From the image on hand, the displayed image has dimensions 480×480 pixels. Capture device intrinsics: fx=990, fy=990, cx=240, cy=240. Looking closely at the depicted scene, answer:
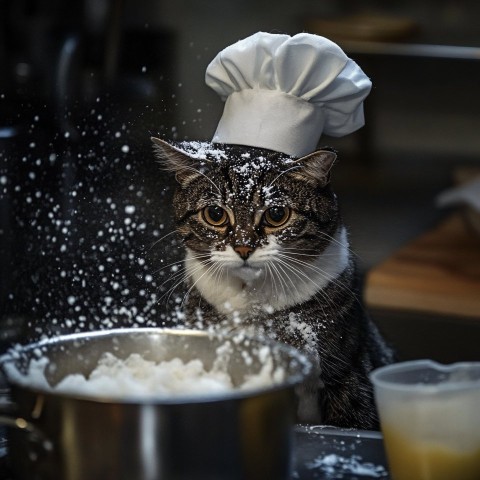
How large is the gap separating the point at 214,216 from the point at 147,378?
0.25 m

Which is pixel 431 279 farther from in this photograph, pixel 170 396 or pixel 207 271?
pixel 170 396

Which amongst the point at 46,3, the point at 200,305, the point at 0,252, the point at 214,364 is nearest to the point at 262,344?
the point at 214,364

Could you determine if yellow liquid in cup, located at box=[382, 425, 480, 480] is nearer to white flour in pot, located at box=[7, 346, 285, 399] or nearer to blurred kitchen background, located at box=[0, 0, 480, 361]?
white flour in pot, located at box=[7, 346, 285, 399]

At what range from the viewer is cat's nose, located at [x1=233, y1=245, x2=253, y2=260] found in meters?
0.85

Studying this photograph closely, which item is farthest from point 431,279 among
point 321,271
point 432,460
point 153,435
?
point 153,435

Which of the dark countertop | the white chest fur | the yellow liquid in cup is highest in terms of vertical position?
the white chest fur

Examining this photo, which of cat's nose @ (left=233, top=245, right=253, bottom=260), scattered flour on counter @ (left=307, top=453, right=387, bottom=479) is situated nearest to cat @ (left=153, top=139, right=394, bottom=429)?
cat's nose @ (left=233, top=245, right=253, bottom=260)

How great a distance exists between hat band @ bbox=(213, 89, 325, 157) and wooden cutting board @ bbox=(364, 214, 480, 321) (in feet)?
1.53

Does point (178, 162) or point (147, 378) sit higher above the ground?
point (178, 162)

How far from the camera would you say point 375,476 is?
2.17 feet

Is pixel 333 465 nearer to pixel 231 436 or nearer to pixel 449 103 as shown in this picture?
pixel 231 436

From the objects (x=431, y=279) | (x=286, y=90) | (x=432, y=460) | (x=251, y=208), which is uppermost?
(x=286, y=90)

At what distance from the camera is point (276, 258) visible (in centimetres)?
87

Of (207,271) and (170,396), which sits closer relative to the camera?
(170,396)
